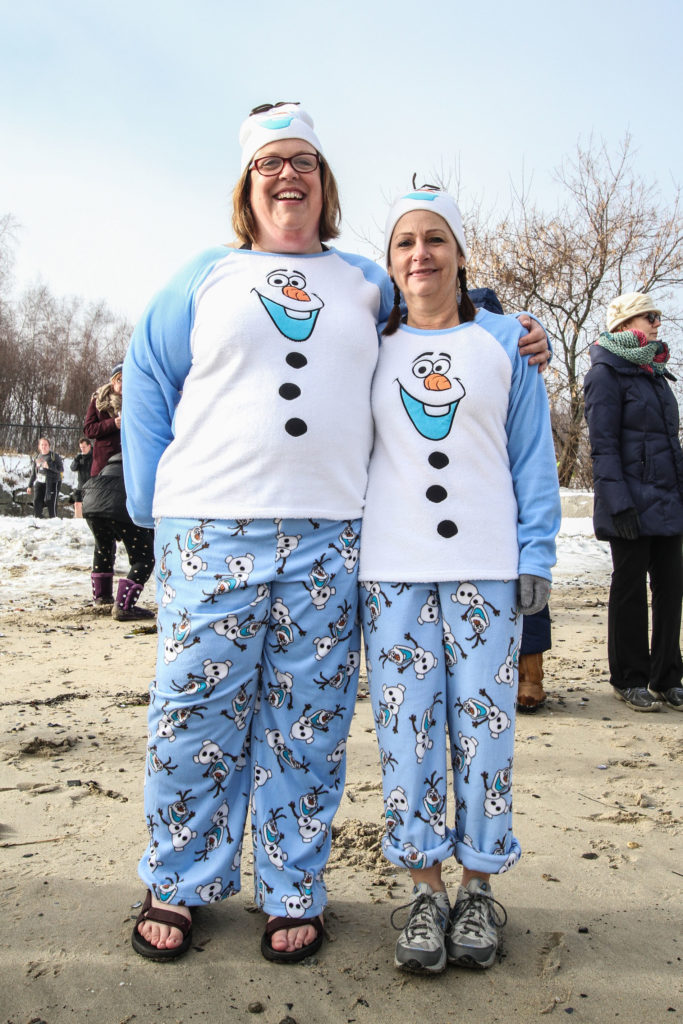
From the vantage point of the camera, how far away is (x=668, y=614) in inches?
175

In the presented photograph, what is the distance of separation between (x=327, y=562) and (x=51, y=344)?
4456 cm

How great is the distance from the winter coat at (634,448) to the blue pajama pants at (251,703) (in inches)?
103

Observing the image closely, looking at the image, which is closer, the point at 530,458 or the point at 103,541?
the point at 530,458

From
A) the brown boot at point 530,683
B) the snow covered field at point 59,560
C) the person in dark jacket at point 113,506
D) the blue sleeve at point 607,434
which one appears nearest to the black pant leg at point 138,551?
the person in dark jacket at point 113,506

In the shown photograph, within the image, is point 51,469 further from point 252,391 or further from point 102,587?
point 252,391

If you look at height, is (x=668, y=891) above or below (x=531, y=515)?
below

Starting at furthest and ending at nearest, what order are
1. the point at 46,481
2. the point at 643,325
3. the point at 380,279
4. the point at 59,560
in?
Answer: the point at 46,481 < the point at 59,560 < the point at 643,325 < the point at 380,279

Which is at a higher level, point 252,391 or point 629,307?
point 629,307

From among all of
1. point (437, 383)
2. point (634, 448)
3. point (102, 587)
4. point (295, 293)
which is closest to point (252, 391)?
point (295, 293)

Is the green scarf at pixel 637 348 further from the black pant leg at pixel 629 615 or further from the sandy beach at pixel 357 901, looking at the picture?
the sandy beach at pixel 357 901

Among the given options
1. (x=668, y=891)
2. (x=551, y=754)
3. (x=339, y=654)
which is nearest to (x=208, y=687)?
(x=339, y=654)

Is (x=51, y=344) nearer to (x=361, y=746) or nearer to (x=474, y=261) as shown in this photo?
(x=474, y=261)

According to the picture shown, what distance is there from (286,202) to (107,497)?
4.72m

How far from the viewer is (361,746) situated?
367 cm
